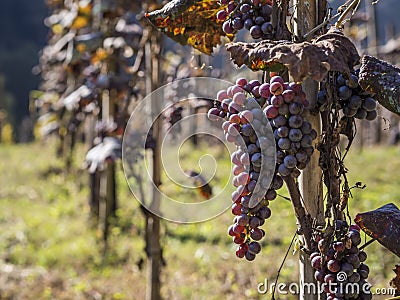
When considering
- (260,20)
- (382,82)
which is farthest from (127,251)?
(382,82)

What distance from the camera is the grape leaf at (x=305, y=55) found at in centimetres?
102

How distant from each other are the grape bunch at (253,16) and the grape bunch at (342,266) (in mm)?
436

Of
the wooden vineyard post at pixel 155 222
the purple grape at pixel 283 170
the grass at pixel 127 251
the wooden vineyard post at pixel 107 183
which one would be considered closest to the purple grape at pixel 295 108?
the purple grape at pixel 283 170

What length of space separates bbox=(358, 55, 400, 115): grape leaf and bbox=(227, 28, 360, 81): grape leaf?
6cm

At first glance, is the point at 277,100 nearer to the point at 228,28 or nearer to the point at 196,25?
the point at 228,28

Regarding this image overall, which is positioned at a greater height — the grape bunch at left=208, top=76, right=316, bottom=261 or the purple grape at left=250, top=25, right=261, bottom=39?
the purple grape at left=250, top=25, right=261, bottom=39

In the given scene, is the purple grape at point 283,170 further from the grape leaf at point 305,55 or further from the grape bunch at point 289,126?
the grape leaf at point 305,55

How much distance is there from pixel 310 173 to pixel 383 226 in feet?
0.63

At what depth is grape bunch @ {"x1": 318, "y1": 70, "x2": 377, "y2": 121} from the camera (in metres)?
1.17

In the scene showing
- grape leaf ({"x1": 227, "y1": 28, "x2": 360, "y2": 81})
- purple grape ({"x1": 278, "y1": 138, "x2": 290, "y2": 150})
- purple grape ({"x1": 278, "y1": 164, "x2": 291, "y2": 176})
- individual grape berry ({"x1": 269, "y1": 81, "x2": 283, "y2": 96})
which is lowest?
purple grape ({"x1": 278, "y1": 164, "x2": 291, "y2": 176})

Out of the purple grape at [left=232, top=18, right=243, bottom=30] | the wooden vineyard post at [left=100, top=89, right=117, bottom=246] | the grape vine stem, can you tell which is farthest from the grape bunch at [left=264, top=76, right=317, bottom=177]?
the wooden vineyard post at [left=100, top=89, right=117, bottom=246]

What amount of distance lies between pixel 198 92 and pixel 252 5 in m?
1.39

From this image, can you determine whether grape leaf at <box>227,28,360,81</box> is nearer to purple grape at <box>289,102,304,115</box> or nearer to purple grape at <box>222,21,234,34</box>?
purple grape at <box>289,102,304,115</box>

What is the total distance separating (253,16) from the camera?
1274mm
